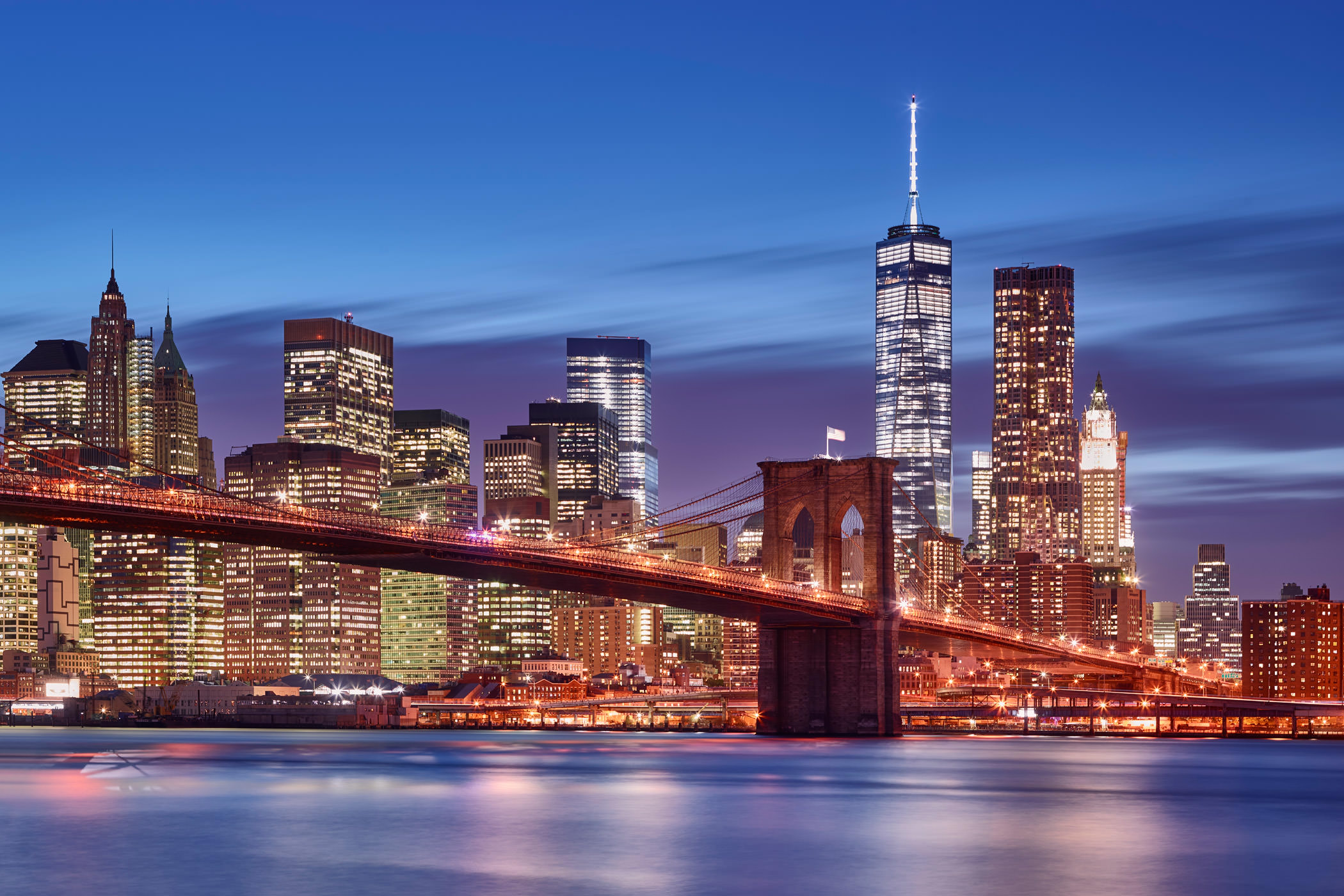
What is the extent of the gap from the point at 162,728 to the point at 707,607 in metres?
61.3

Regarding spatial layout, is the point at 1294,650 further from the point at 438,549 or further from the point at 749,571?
the point at 438,549

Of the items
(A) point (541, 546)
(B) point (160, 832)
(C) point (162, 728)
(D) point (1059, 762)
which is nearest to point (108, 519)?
(A) point (541, 546)

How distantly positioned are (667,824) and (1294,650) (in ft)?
521

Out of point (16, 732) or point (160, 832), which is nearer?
point (160, 832)

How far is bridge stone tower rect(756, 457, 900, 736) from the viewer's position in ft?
271

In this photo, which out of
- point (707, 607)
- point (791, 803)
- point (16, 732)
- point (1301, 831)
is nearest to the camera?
point (1301, 831)

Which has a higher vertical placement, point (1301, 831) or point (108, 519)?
point (108, 519)

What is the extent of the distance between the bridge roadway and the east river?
7.03 metres

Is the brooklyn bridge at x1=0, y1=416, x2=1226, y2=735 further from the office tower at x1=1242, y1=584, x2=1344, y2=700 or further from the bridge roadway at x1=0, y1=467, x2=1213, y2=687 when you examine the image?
the office tower at x1=1242, y1=584, x2=1344, y2=700

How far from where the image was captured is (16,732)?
391 feet

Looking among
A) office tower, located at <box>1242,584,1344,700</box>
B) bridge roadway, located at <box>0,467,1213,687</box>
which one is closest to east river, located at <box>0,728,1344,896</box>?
bridge roadway, located at <box>0,467,1213,687</box>

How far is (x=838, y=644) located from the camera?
82.7 metres

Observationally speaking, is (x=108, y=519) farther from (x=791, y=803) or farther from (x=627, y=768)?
(x=791, y=803)

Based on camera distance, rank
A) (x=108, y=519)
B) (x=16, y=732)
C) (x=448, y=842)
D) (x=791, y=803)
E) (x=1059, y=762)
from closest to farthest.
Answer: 1. (x=448, y=842)
2. (x=791, y=803)
3. (x=108, y=519)
4. (x=1059, y=762)
5. (x=16, y=732)
